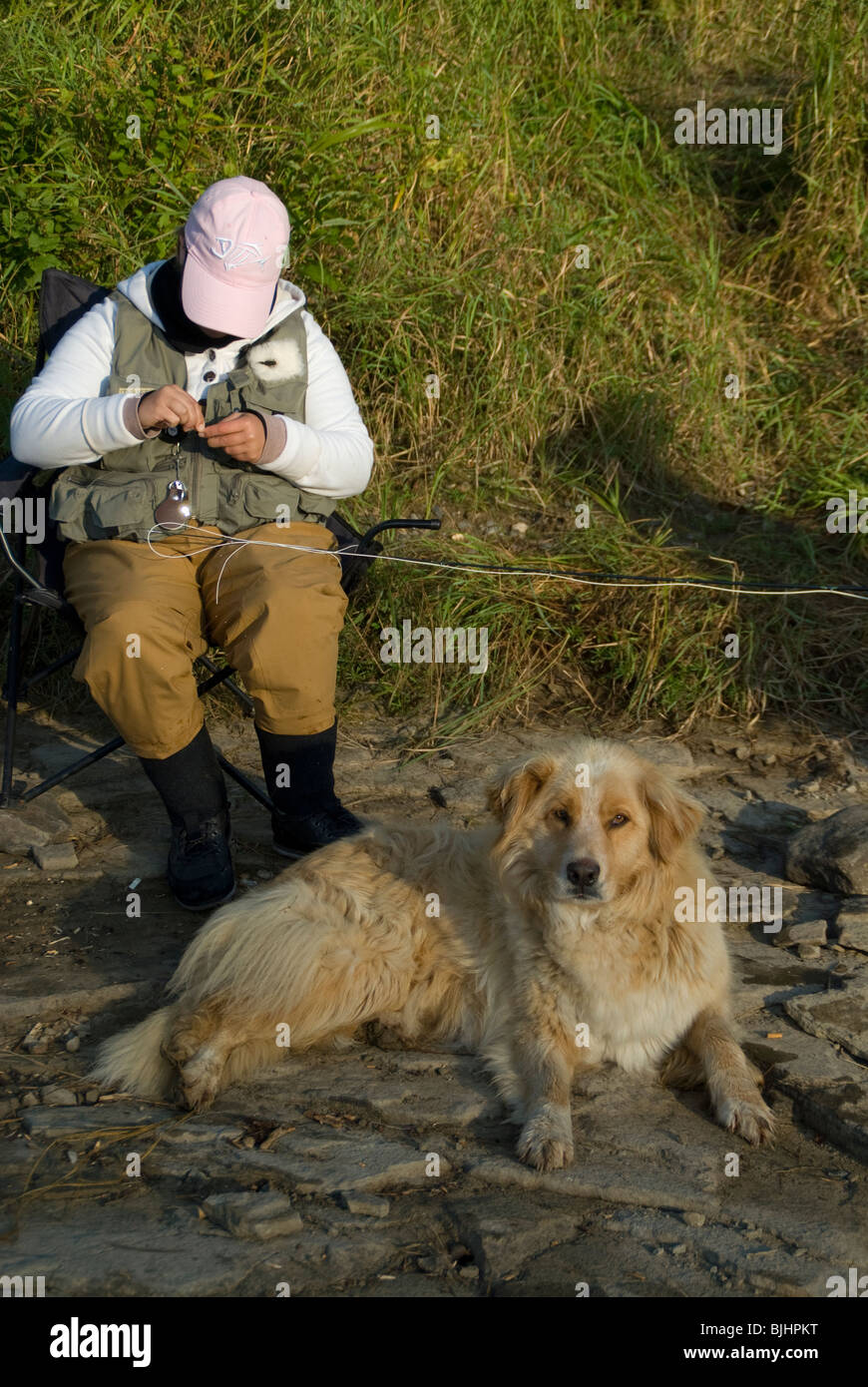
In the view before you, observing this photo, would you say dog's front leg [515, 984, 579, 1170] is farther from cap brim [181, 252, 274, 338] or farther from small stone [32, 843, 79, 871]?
cap brim [181, 252, 274, 338]

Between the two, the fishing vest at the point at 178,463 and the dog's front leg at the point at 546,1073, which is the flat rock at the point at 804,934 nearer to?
the dog's front leg at the point at 546,1073

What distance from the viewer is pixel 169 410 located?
379 cm

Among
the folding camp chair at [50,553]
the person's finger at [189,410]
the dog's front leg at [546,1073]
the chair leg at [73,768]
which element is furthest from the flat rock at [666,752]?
the person's finger at [189,410]

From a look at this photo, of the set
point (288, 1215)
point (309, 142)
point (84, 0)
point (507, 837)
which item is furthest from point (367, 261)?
point (288, 1215)

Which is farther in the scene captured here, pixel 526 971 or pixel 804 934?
pixel 804 934

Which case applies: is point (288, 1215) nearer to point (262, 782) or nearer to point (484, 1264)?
point (484, 1264)

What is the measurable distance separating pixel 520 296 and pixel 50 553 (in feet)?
11.9

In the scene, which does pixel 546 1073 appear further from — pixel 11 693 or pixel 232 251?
pixel 232 251

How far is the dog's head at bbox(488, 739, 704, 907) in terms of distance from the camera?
323cm

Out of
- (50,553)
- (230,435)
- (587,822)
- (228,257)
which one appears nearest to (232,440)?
(230,435)

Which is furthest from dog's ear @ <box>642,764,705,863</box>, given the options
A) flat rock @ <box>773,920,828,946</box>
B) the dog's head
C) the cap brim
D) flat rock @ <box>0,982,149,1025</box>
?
the cap brim

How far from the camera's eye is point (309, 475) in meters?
4.15

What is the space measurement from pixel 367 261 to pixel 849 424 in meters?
2.88

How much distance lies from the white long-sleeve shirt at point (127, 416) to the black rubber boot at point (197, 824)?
3.16 feet
